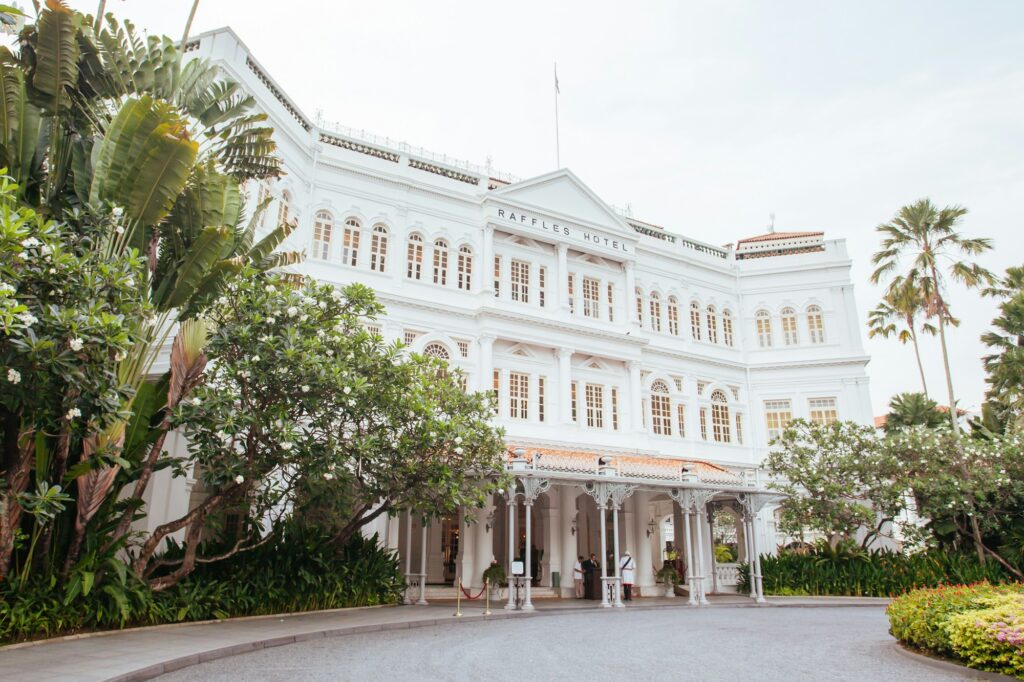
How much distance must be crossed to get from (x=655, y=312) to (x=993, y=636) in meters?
20.8

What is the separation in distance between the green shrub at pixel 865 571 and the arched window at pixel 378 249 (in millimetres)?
15463

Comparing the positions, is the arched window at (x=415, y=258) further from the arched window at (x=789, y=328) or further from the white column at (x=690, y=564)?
the arched window at (x=789, y=328)

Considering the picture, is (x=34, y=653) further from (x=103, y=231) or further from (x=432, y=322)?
(x=432, y=322)

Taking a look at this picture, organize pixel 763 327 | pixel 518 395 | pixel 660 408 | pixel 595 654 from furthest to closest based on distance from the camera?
pixel 763 327 → pixel 660 408 → pixel 518 395 → pixel 595 654

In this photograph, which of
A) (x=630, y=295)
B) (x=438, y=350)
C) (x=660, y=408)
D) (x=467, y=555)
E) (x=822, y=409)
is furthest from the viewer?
(x=822, y=409)

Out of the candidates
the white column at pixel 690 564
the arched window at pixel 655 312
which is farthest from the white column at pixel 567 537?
the arched window at pixel 655 312

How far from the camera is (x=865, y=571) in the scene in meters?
21.4

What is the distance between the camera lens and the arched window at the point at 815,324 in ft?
96.7

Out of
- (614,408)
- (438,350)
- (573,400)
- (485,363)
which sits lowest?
(614,408)

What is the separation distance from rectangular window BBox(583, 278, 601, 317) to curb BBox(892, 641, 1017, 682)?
1650cm

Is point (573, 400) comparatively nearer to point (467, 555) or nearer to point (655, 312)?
point (467, 555)

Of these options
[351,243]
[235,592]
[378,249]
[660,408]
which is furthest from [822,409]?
[235,592]

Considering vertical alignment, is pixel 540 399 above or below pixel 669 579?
above

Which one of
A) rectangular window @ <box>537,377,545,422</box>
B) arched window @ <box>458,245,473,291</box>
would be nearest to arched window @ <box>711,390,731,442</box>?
rectangular window @ <box>537,377,545,422</box>
